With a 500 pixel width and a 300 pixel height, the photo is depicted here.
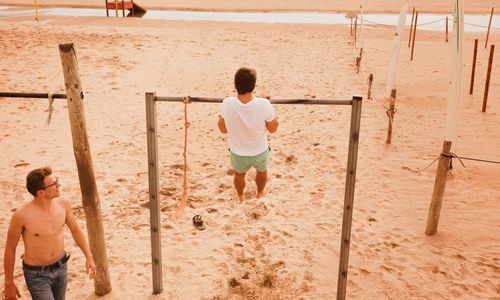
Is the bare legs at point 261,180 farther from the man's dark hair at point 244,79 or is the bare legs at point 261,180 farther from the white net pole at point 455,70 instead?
the white net pole at point 455,70

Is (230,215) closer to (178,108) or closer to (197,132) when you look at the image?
(197,132)

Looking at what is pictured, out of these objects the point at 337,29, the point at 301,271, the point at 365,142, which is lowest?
the point at 301,271

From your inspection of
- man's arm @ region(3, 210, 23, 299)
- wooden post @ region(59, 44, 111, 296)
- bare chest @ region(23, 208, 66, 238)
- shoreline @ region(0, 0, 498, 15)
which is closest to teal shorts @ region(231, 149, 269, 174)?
wooden post @ region(59, 44, 111, 296)

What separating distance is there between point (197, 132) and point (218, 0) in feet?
106

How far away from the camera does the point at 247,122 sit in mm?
4129

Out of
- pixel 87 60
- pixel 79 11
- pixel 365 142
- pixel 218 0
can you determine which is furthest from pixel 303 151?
pixel 218 0

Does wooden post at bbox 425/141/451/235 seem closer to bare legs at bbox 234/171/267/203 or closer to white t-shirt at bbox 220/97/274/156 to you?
bare legs at bbox 234/171/267/203

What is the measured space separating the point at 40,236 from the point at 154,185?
1259 mm

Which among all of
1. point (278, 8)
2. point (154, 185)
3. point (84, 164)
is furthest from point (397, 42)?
point (278, 8)

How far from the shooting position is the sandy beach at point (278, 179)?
5.44 m

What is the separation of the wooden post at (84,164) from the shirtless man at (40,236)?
2.75ft

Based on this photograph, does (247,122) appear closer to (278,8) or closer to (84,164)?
(84,164)

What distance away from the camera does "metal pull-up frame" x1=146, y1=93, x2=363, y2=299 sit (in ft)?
12.8

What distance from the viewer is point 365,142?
921cm
